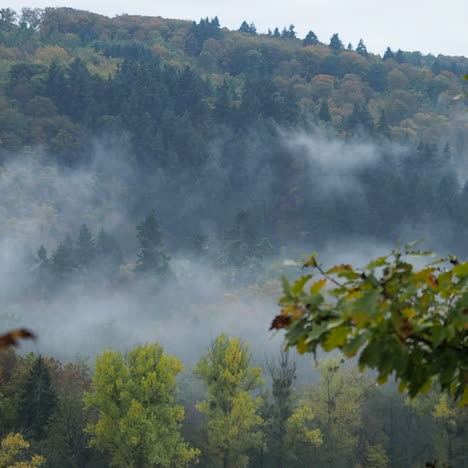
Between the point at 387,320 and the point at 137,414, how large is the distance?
3272 centimetres

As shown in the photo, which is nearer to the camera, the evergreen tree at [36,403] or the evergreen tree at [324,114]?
the evergreen tree at [36,403]

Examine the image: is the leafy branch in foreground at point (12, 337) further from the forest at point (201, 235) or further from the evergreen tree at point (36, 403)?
the evergreen tree at point (36, 403)

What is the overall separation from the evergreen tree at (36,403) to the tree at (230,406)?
24.6 feet

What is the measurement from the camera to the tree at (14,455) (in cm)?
3250

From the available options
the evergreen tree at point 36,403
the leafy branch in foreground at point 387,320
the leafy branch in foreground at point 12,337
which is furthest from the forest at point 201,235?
the leafy branch in foreground at point 12,337

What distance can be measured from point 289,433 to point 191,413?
9.07 meters

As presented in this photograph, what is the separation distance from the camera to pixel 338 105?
17250 cm

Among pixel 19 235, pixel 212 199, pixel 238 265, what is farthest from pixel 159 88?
pixel 238 265

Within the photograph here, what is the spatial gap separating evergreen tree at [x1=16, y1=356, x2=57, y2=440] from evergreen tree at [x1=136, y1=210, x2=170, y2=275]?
5234cm

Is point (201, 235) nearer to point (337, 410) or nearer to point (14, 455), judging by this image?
point (337, 410)

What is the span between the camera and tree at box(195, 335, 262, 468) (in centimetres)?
3950

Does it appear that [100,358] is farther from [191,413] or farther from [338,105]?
[338,105]

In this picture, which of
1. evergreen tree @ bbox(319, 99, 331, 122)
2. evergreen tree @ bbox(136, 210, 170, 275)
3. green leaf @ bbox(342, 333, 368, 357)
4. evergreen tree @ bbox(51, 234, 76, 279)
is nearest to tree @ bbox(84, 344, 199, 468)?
green leaf @ bbox(342, 333, 368, 357)

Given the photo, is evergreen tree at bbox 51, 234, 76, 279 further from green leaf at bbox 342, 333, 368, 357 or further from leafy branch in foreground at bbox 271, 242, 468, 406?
green leaf at bbox 342, 333, 368, 357
